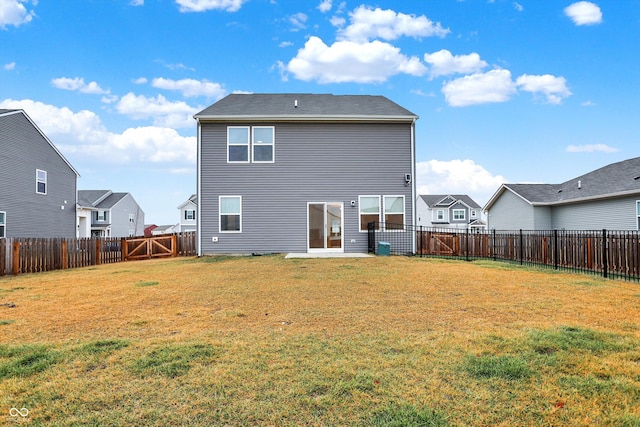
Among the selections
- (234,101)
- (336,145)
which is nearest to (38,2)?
(234,101)

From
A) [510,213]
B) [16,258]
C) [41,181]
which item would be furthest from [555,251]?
[41,181]

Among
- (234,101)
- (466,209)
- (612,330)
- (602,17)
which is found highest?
(602,17)

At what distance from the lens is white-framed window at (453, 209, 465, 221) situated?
48281mm

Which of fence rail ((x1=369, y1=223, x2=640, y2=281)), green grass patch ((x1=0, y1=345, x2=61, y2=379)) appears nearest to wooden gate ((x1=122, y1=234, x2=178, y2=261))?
fence rail ((x1=369, y1=223, x2=640, y2=281))

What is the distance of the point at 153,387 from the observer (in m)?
2.98

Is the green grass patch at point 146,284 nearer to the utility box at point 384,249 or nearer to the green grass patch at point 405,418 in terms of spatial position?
the green grass patch at point 405,418

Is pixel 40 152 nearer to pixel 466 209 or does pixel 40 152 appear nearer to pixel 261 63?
pixel 261 63

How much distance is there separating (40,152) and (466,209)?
4535cm

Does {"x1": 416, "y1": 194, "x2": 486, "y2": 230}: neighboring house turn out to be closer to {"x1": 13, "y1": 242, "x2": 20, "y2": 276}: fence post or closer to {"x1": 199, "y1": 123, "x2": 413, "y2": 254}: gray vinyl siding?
{"x1": 199, "y1": 123, "x2": 413, "y2": 254}: gray vinyl siding

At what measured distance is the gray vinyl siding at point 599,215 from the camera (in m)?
16.6

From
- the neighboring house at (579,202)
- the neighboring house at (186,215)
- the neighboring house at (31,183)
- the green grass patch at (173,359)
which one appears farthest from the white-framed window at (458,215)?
the green grass patch at (173,359)

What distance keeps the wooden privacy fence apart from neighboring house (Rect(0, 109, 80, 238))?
66.2ft

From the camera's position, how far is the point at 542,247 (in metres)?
12.8

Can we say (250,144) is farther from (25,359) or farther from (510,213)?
(510,213)
